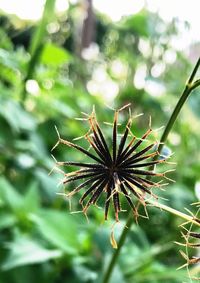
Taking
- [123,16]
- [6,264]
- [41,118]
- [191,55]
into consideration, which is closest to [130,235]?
[6,264]

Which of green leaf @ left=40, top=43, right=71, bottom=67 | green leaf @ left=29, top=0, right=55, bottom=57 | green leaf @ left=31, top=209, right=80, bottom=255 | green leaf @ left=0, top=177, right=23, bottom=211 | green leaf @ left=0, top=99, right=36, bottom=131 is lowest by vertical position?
green leaf @ left=31, top=209, right=80, bottom=255

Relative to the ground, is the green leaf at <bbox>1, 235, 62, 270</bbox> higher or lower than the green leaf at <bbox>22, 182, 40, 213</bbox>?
lower

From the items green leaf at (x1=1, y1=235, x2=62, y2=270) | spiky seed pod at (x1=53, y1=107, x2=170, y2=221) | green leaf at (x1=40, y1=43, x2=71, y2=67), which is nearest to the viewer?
spiky seed pod at (x1=53, y1=107, x2=170, y2=221)

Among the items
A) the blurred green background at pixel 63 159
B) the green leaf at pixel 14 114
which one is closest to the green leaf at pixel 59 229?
the blurred green background at pixel 63 159

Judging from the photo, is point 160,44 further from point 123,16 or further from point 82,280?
point 82,280

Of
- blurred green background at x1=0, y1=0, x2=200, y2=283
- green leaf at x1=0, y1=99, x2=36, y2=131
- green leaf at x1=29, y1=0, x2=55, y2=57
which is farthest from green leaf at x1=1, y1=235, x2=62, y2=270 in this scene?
green leaf at x1=29, y1=0, x2=55, y2=57

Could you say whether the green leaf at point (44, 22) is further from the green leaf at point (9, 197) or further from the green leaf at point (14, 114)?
the green leaf at point (9, 197)

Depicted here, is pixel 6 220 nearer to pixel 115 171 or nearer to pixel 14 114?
pixel 14 114

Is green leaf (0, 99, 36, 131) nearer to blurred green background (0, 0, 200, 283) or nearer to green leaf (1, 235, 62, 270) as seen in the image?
blurred green background (0, 0, 200, 283)
